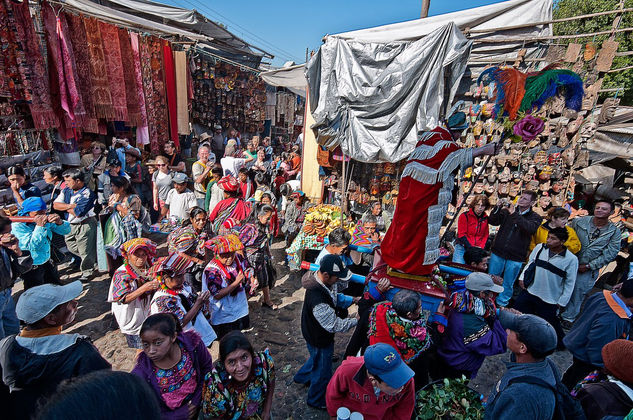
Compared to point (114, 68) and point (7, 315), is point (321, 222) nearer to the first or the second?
point (7, 315)

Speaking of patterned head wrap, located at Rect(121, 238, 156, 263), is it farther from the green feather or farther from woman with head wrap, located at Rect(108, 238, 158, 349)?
the green feather

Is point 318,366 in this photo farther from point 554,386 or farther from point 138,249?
point 138,249

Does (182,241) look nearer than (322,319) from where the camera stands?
No

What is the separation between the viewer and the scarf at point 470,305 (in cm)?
269

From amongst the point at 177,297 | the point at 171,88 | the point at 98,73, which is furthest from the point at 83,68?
the point at 177,297

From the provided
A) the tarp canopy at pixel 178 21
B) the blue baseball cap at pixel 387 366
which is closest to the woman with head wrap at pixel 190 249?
the blue baseball cap at pixel 387 366

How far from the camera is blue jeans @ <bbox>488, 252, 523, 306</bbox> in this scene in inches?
199

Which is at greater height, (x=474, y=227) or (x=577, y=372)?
(x=474, y=227)

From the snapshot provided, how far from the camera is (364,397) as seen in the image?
6.94 feet

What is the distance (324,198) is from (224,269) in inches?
183

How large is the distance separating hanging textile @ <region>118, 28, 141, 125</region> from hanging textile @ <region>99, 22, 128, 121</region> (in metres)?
0.17

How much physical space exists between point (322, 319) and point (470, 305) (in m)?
1.26

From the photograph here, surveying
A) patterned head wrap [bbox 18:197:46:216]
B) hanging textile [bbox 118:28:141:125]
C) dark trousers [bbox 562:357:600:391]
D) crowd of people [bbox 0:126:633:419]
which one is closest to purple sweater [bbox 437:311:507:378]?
crowd of people [bbox 0:126:633:419]

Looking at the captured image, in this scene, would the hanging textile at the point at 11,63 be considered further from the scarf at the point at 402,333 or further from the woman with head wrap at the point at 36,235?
the scarf at the point at 402,333
